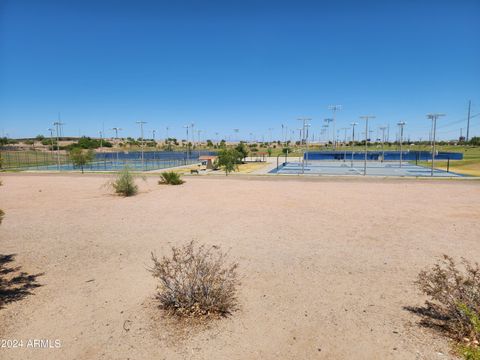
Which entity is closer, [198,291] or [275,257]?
[198,291]

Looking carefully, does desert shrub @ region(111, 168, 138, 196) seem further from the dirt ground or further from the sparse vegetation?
the sparse vegetation

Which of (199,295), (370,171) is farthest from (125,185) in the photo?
(370,171)

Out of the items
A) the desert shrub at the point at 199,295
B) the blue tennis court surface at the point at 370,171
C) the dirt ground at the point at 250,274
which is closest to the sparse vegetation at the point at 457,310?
the dirt ground at the point at 250,274

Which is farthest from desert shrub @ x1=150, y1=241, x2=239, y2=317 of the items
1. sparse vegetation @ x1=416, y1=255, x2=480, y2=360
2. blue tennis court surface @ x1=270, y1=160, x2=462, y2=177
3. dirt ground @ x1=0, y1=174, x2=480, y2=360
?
blue tennis court surface @ x1=270, y1=160, x2=462, y2=177

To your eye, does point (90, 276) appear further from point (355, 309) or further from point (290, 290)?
point (355, 309)

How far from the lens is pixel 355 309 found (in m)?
5.25

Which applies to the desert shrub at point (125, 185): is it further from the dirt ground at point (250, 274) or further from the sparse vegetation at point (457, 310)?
the sparse vegetation at point (457, 310)

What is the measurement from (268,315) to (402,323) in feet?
6.75

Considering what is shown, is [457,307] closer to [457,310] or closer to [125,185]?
[457,310]

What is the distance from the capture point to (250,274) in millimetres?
6742

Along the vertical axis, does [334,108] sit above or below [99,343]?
above

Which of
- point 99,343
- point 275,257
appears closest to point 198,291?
point 99,343

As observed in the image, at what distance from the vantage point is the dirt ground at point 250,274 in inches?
170

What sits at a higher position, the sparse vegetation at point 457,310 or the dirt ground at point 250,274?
the sparse vegetation at point 457,310
